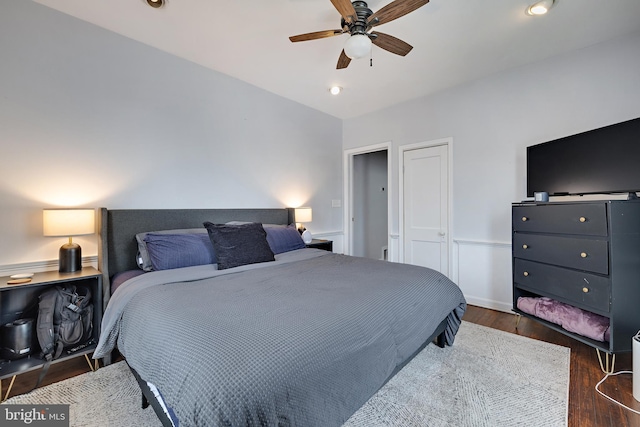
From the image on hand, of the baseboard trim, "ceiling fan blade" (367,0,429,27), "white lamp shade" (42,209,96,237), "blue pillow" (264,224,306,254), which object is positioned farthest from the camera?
the baseboard trim

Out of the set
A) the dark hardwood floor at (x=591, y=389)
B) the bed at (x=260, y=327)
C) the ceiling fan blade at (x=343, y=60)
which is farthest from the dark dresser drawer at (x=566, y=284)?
the ceiling fan blade at (x=343, y=60)

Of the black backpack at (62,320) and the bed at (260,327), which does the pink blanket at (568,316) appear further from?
the black backpack at (62,320)

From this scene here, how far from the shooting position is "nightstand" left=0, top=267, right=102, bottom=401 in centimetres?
175

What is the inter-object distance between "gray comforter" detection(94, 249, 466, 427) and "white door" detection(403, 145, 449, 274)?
5.55 feet

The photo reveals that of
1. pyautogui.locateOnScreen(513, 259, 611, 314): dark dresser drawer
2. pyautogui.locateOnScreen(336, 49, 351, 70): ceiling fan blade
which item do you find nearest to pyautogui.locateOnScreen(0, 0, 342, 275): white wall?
pyautogui.locateOnScreen(336, 49, 351, 70): ceiling fan blade

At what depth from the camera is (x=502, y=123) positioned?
3096 millimetres

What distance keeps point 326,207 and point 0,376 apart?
360 cm

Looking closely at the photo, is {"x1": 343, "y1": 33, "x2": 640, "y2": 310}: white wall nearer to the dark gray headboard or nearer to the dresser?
the dresser

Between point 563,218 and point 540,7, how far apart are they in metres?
1.58

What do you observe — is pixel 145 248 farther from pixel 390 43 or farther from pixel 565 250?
pixel 565 250

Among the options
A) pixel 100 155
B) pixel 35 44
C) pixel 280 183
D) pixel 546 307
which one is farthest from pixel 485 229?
pixel 35 44

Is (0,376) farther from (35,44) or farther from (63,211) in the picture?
(35,44)

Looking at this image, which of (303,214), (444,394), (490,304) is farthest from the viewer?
(303,214)


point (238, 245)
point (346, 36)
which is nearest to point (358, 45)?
point (346, 36)
